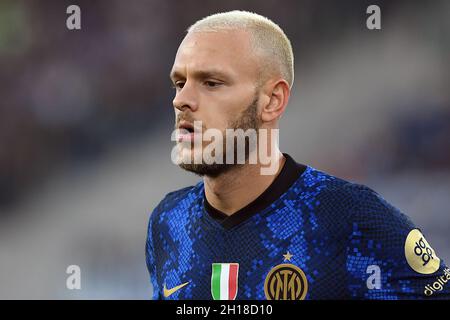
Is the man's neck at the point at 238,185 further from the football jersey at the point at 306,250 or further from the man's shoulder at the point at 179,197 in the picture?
the man's shoulder at the point at 179,197

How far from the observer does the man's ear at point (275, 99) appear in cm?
274

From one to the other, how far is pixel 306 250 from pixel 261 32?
3.05 feet

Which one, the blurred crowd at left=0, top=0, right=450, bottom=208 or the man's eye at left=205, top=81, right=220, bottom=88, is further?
the blurred crowd at left=0, top=0, right=450, bottom=208

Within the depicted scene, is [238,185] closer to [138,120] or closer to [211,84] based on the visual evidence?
[211,84]

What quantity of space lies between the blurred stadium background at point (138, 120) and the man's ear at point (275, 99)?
15.0 ft

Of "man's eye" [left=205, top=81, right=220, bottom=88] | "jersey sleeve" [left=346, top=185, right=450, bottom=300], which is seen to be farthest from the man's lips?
"jersey sleeve" [left=346, top=185, right=450, bottom=300]

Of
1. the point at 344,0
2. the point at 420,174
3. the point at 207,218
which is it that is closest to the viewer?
the point at 207,218

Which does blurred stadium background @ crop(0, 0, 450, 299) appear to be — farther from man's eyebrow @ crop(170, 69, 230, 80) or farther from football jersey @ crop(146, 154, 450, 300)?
man's eyebrow @ crop(170, 69, 230, 80)

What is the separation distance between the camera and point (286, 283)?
8.34 feet

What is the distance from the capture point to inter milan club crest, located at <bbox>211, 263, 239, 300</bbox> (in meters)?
2.64

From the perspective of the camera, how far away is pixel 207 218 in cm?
290
